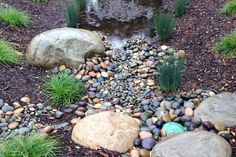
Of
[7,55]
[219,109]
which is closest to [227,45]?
[219,109]

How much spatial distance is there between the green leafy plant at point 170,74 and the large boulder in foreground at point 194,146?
0.96 meters

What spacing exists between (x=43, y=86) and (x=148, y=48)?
5.37ft

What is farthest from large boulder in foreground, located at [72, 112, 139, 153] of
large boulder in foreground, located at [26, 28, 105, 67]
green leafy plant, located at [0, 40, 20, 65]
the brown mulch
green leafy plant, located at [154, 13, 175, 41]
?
green leafy plant, located at [154, 13, 175, 41]

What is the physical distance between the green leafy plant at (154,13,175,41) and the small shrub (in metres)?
1.57

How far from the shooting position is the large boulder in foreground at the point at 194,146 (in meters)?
3.14

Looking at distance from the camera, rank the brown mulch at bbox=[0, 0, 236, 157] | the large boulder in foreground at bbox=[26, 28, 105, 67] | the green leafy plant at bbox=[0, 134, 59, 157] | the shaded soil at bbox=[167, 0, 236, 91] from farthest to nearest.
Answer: the large boulder in foreground at bbox=[26, 28, 105, 67]
the shaded soil at bbox=[167, 0, 236, 91]
the brown mulch at bbox=[0, 0, 236, 157]
the green leafy plant at bbox=[0, 134, 59, 157]

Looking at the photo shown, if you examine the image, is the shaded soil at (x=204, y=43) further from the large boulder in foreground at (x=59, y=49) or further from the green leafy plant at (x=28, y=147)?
the green leafy plant at (x=28, y=147)

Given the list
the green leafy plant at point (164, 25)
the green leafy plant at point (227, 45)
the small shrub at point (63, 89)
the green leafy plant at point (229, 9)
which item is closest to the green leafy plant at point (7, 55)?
the small shrub at point (63, 89)

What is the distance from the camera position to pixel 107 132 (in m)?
3.48

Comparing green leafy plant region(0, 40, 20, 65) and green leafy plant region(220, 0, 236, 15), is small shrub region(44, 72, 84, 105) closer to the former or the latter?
green leafy plant region(0, 40, 20, 65)

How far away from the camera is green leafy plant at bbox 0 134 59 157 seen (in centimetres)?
310

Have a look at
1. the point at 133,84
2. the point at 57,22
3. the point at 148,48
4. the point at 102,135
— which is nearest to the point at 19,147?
the point at 102,135

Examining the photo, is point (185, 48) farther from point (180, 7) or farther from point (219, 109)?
point (219, 109)

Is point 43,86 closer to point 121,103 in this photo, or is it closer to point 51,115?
point 51,115
